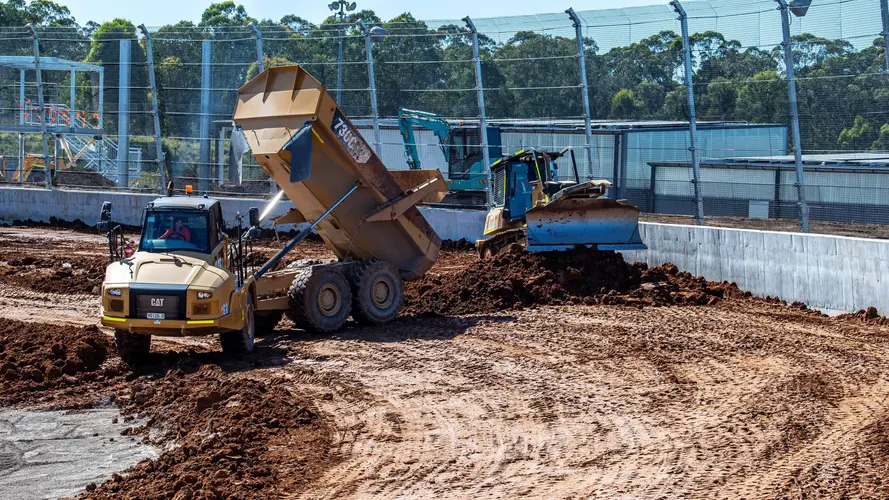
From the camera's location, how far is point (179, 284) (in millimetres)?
10703

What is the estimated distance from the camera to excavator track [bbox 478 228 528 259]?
17406mm

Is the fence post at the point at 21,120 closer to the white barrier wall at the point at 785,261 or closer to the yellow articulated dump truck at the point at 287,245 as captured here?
the yellow articulated dump truck at the point at 287,245

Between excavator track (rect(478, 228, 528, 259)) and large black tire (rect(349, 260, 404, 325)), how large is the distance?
3628 millimetres

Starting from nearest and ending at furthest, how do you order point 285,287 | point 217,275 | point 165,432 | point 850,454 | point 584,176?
point 850,454 < point 165,432 < point 217,275 < point 285,287 < point 584,176

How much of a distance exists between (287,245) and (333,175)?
40.3 inches

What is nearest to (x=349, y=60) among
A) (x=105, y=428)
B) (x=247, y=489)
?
(x=105, y=428)

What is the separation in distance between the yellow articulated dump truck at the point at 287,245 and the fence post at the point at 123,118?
11.9 meters

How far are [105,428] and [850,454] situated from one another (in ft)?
19.4

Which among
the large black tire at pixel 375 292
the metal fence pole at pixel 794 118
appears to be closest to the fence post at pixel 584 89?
the metal fence pole at pixel 794 118

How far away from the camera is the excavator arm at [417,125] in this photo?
22609 millimetres

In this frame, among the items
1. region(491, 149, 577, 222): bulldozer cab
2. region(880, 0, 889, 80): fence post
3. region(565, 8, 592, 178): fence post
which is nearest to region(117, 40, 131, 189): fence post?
region(491, 149, 577, 222): bulldozer cab

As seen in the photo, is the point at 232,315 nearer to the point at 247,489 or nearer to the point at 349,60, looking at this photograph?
the point at 247,489

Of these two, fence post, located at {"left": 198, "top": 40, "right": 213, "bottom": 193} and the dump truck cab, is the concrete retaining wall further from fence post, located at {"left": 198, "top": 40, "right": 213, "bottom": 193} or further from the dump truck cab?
fence post, located at {"left": 198, "top": 40, "right": 213, "bottom": 193}

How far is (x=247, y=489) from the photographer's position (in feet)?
22.9
